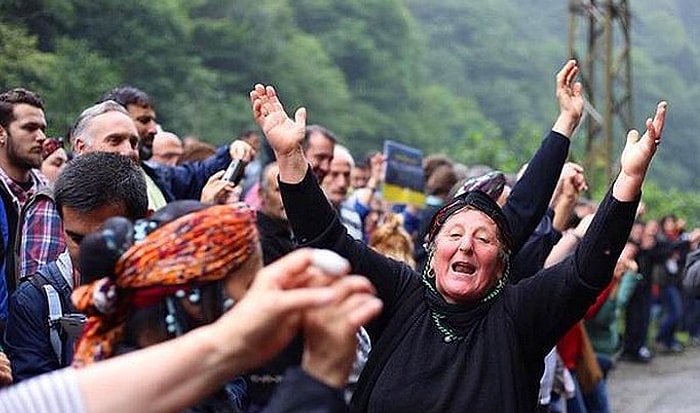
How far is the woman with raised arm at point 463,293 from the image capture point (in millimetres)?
3295

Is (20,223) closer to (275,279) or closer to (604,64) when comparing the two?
(275,279)

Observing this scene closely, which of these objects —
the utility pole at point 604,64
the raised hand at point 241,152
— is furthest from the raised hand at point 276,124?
the utility pole at point 604,64

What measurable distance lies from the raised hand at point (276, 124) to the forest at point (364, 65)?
322 centimetres

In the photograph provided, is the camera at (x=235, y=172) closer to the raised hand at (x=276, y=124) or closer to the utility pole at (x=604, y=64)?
the raised hand at (x=276, y=124)

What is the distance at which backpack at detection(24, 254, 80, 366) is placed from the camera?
3.18 metres

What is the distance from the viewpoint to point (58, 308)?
3.22 m

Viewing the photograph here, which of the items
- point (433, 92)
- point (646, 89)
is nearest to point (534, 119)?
point (646, 89)

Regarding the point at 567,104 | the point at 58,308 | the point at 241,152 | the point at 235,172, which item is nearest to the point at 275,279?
the point at 58,308

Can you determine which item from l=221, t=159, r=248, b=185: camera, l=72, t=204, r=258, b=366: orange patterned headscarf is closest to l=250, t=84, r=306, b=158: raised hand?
l=221, t=159, r=248, b=185: camera

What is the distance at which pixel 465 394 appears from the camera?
327 centimetres

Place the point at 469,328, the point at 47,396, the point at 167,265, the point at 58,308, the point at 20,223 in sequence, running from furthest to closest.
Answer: the point at 20,223, the point at 469,328, the point at 58,308, the point at 167,265, the point at 47,396

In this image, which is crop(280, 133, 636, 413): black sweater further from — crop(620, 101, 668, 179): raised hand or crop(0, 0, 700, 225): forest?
crop(0, 0, 700, 225): forest

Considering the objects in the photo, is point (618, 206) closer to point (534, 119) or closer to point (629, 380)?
point (629, 380)

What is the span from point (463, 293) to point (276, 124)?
80 centimetres
